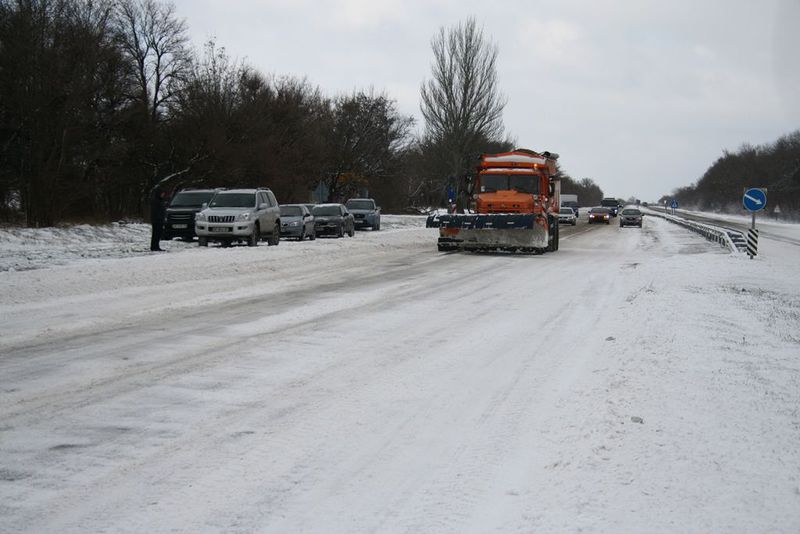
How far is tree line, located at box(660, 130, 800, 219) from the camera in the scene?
96.3 m

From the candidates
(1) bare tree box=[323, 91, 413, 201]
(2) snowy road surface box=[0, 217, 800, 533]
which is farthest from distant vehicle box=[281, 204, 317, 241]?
(1) bare tree box=[323, 91, 413, 201]

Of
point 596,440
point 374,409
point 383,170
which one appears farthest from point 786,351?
point 383,170

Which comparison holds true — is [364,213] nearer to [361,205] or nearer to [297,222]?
[361,205]

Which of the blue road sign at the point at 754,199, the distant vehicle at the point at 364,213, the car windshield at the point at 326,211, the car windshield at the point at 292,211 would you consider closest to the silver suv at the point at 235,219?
the car windshield at the point at 292,211

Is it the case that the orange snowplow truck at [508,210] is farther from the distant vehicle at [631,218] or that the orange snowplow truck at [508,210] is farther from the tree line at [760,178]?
the tree line at [760,178]

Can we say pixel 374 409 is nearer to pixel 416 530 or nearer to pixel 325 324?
pixel 416 530

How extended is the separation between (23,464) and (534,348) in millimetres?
5400

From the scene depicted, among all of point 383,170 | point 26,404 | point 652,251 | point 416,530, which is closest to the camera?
point 416,530

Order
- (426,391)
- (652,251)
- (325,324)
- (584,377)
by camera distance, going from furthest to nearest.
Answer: (652,251), (325,324), (584,377), (426,391)

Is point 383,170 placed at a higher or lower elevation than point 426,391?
higher

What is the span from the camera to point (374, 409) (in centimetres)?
586

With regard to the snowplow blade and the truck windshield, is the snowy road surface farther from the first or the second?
the truck windshield

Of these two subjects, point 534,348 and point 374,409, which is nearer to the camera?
point 374,409

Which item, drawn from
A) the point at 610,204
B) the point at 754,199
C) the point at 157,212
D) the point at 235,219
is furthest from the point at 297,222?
the point at 610,204
